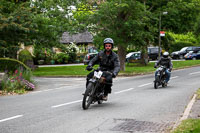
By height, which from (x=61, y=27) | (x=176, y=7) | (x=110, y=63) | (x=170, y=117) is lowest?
(x=170, y=117)

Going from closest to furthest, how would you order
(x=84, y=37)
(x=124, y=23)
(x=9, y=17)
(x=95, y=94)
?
1. (x=95, y=94)
2. (x=9, y=17)
3. (x=124, y=23)
4. (x=84, y=37)

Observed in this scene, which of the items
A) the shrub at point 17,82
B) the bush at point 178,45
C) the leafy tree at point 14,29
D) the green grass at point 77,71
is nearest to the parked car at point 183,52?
the bush at point 178,45

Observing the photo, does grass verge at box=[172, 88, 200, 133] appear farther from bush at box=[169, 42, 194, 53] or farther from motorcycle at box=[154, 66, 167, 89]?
bush at box=[169, 42, 194, 53]

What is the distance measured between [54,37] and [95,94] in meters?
14.1

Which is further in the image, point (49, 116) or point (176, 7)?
point (176, 7)

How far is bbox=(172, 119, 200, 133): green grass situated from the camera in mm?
6157

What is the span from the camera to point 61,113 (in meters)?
8.84

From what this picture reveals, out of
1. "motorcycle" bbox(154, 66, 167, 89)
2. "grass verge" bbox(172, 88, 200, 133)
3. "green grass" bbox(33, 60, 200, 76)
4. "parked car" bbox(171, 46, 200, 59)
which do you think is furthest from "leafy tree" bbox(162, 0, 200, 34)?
"grass verge" bbox(172, 88, 200, 133)

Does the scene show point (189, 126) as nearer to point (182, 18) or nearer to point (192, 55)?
point (182, 18)

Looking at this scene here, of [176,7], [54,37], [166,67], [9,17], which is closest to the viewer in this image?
[166,67]

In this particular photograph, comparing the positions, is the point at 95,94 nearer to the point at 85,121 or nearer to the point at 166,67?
the point at 85,121

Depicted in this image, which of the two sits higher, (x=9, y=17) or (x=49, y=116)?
(x=9, y=17)

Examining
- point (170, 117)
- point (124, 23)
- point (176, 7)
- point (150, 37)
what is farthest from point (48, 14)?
point (170, 117)

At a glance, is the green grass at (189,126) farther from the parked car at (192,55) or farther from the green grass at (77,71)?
the parked car at (192,55)
